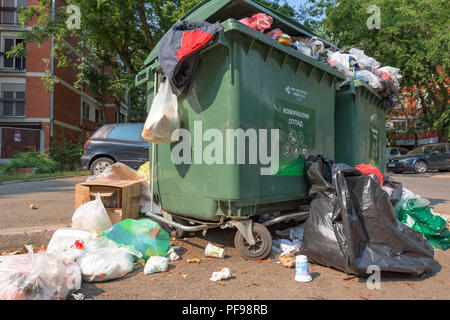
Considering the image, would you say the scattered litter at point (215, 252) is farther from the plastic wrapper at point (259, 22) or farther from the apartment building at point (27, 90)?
the apartment building at point (27, 90)

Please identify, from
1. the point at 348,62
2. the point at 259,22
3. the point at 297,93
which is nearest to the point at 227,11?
the point at 259,22

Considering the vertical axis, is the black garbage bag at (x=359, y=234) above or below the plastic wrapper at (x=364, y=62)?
below

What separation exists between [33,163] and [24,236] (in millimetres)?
10631

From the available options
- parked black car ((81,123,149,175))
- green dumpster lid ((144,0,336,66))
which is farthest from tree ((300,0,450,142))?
green dumpster lid ((144,0,336,66))

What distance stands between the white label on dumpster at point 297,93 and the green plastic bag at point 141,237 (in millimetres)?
1946

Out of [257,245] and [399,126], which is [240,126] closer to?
[257,245]

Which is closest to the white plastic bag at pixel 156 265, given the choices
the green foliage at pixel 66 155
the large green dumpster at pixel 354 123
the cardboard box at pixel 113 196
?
the cardboard box at pixel 113 196

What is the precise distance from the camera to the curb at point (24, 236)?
315 cm

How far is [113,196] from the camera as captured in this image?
3.71m

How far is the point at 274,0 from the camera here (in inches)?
464

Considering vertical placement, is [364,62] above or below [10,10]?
below

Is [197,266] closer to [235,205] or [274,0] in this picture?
[235,205]
